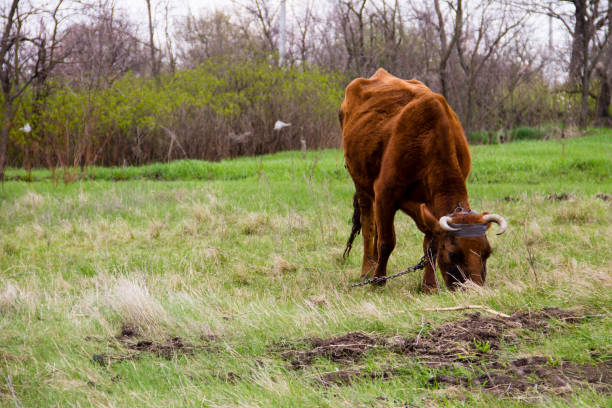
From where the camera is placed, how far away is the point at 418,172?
511cm

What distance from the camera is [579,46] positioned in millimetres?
25781

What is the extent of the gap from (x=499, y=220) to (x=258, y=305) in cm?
201

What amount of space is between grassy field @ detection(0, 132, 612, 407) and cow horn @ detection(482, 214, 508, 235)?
0.24 meters

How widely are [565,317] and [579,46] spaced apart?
26.1 meters

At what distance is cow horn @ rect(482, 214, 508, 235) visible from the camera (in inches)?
171

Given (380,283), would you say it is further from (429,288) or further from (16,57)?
(16,57)

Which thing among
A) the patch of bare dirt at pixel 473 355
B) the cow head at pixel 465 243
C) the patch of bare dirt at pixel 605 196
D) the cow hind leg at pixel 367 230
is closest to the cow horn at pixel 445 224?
the cow head at pixel 465 243

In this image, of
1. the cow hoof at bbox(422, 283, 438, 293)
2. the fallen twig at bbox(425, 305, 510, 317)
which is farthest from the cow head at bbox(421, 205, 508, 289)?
the fallen twig at bbox(425, 305, 510, 317)

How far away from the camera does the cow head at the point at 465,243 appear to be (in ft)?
14.5

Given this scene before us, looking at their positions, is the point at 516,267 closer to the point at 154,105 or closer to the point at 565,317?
the point at 565,317

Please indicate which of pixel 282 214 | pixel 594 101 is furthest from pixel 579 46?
pixel 282 214

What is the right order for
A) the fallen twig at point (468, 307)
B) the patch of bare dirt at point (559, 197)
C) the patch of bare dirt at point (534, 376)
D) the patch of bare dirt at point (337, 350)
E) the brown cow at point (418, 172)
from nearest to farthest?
the patch of bare dirt at point (534, 376) → the patch of bare dirt at point (337, 350) → the fallen twig at point (468, 307) → the brown cow at point (418, 172) → the patch of bare dirt at point (559, 197)

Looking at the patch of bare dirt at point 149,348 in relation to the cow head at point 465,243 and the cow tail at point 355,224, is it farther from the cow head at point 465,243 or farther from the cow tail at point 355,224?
the cow tail at point 355,224

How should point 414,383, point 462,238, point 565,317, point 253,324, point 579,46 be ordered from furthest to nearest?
point 579,46
point 462,238
point 253,324
point 565,317
point 414,383
